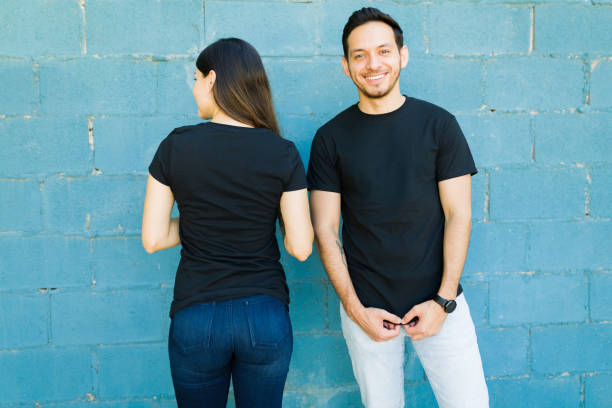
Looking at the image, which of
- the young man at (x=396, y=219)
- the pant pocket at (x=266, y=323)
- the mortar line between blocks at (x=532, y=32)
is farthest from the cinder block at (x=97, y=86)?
the mortar line between blocks at (x=532, y=32)

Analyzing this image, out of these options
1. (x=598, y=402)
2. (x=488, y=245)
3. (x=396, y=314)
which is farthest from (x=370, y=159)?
(x=598, y=402)

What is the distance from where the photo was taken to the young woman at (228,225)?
1.47 metres

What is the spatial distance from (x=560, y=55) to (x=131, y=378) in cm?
252

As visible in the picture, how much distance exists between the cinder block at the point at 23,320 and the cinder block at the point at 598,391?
264 centimetres

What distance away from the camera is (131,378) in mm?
2287

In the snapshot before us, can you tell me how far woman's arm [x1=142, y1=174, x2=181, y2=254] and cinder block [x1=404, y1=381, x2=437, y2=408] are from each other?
1.47 m

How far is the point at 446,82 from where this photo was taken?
2303 mm

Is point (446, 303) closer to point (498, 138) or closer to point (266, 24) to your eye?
point (498, 138)

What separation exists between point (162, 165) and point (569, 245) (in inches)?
77.5

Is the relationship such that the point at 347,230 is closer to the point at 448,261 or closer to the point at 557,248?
the point at 448,261

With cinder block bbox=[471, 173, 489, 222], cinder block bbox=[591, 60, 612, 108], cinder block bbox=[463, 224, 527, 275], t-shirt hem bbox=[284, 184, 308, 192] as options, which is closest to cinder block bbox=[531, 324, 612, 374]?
cinder block bbox=[463, 224, 527, 275]

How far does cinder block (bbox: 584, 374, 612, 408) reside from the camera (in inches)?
98.1

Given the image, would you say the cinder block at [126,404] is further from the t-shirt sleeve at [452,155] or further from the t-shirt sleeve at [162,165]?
the t-shirt sleeve at [452,155]

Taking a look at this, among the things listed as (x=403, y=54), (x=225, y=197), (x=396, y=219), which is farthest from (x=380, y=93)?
(x=225, y=197)
